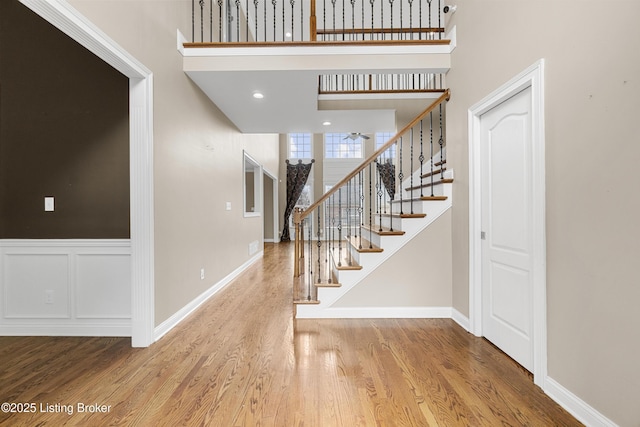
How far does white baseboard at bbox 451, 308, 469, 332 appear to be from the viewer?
2715 mm

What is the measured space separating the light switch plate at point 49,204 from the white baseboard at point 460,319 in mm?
3891

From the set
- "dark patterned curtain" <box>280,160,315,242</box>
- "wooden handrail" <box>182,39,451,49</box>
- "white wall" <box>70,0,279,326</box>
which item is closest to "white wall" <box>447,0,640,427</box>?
"wooden handrail" <box>182,39,451,49</box>

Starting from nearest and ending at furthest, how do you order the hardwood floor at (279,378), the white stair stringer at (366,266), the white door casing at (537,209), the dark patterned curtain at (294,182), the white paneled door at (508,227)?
the hardwood floor at (279,378) < the white door casing at (537,209) < the white paneled door at (508,227) < the white stair stringer at (366,266) < the dark patterned curtain at (294,182)

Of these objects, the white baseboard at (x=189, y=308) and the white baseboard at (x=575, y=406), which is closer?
the white baseboard at (x=575, y=406)

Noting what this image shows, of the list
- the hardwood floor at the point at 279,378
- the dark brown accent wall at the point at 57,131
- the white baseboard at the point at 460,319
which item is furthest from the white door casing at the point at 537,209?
the dark brown accent wall at the point at 57,131

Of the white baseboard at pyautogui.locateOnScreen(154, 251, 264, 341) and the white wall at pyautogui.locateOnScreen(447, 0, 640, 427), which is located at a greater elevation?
the white wall at pyautogui.locateOnScreen(447, 0, 640, 427)

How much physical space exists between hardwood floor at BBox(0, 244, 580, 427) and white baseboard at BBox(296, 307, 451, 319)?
0.14 metres

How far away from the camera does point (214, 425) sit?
1538 millimetres

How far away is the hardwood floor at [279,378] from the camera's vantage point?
160 centimetres

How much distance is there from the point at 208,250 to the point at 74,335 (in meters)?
1.50

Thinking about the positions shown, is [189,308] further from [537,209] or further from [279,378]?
[537,209]

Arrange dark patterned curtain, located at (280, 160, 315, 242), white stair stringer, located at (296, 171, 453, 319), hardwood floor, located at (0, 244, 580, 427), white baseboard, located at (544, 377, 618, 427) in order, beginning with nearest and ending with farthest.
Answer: white baseboard, located at (544, 377, 618, 427), hardwood floor, located at (0, 244, 580, 427), white stair stringer, located at (296, 171, 453, 319), dark patterned curtain, located at (280, 160, 315, 242)

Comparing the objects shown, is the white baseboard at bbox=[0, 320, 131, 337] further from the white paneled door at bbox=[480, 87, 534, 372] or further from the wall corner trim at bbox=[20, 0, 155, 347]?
the white paneled door at bbox=[480, 87, 534, 372]

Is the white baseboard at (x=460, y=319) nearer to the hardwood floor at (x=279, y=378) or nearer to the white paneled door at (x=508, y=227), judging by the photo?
the hardwood floor at (x=279, y=378)
